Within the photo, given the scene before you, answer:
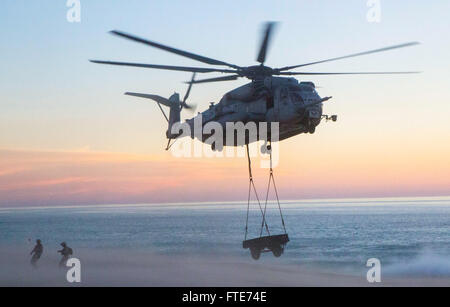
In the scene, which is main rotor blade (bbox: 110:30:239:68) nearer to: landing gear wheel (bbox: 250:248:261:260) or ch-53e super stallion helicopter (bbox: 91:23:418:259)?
ch-53e super stallion helicopter (bbox: 91:23:418:259)

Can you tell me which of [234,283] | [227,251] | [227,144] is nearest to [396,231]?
[227,251]

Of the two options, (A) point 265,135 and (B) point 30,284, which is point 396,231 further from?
(A) point 265,135

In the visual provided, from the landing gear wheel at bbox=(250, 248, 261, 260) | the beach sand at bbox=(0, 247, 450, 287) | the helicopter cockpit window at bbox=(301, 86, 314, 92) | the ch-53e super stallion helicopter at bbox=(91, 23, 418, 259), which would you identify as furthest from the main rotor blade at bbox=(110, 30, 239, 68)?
the beach sand at bbox=(0, 247, 450, 287)

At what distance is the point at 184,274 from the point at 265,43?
Answer: 193ft

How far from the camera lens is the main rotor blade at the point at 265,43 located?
56.4ft

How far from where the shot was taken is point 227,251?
9906 cm

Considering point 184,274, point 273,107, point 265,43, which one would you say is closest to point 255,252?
point 273,107

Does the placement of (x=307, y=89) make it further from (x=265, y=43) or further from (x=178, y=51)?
(x=178, y=51)

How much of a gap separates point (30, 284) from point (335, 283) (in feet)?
123

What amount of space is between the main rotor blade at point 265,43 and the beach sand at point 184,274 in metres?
37.0

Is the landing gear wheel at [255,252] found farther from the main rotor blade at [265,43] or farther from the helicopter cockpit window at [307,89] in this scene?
the main rotor blade at [265,43]

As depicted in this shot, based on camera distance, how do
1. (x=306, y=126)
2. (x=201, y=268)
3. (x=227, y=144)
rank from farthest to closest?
(x=201, y=268), (x=227, y=144), (x=306, y=126)

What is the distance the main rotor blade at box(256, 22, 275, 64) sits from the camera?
17188mm

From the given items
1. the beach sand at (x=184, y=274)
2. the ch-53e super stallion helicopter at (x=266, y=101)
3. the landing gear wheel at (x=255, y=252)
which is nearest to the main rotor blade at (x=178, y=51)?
the ch-53e super stallion helicopter at (x=266, y=101)
